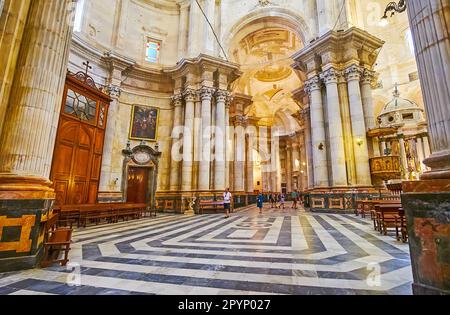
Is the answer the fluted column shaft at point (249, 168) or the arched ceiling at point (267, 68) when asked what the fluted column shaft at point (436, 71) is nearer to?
the arched ceiling at point (267, 68)

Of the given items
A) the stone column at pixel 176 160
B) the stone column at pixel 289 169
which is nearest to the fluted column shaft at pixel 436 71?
the stone column at pixel 176 160

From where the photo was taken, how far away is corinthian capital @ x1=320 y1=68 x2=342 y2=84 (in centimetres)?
1230

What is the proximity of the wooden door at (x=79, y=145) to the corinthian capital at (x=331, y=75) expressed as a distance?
12360 mm

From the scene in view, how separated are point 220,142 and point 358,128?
305 inches

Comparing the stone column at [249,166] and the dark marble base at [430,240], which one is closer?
the dark marble base at [430,240]

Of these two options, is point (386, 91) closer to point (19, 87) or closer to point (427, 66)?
point (427, 66)

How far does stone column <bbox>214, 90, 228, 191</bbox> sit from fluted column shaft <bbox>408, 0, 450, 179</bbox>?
38.1 feet

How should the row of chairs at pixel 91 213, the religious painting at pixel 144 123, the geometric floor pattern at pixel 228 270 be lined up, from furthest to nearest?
1. the religious painting at pixel 144 123
2. the row of chairs at pixel 91 213
3. the geometric floor pattern at pixel 228 270

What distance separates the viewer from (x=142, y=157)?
14.4 metres

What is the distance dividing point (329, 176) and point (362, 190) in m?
1.72

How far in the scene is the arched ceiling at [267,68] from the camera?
62.4 feet
